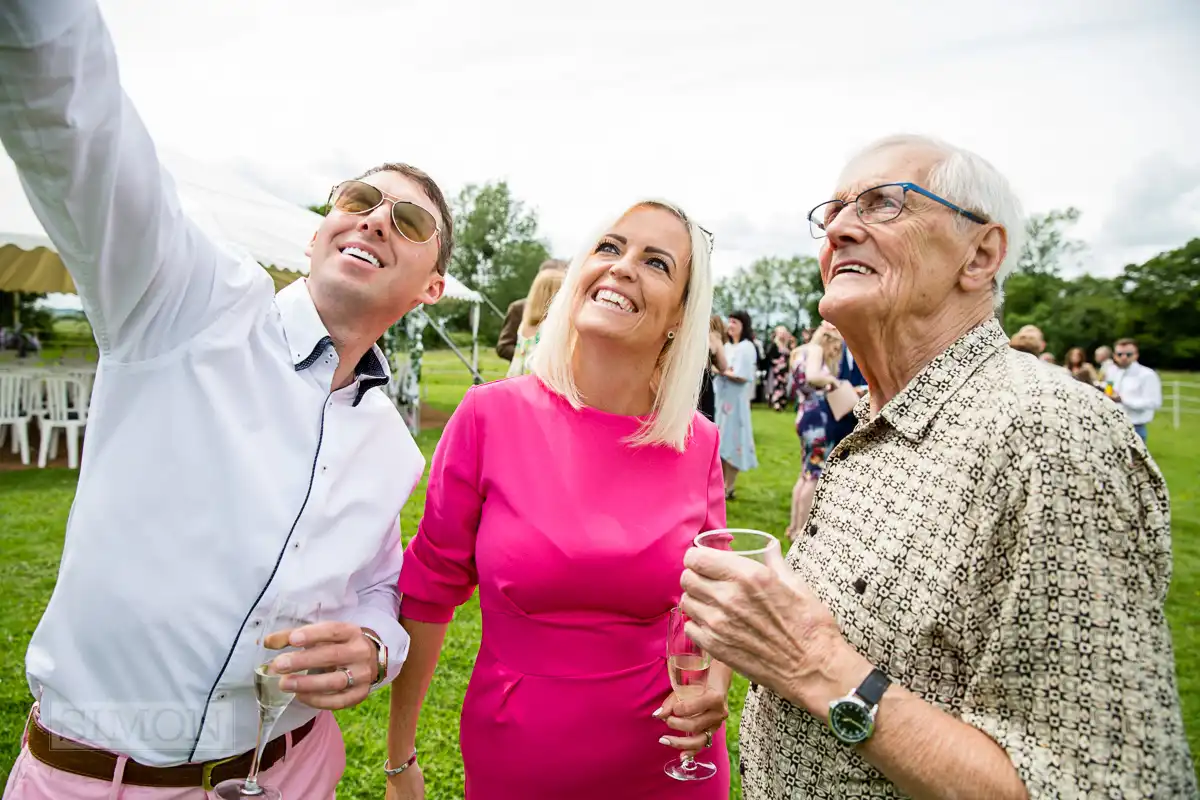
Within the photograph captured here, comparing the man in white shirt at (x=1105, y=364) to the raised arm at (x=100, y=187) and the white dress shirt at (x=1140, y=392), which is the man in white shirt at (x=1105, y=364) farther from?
the raised arm at (x=100, y=187)

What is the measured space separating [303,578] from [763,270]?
7368cm

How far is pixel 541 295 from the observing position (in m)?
5.79

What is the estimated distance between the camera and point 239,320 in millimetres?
1664

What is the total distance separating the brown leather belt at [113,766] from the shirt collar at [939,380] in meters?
1.68

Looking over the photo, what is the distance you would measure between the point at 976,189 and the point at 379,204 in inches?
60.8

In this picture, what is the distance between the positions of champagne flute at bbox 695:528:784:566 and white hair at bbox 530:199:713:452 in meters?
0.77

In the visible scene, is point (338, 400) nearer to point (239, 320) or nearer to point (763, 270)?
point (239, 320)

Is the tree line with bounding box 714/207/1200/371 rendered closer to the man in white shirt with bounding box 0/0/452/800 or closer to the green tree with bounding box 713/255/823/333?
the green tree with bounding box 713/255/823/333

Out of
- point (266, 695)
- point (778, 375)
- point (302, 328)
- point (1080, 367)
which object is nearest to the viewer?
point (266, 695)

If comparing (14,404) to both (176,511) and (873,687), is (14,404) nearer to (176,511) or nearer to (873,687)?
(176,511)

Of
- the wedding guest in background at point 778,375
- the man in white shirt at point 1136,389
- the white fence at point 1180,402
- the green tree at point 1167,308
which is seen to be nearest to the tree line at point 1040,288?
the green tree at point 1167,308

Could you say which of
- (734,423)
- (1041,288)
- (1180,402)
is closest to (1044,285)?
(1041,288)

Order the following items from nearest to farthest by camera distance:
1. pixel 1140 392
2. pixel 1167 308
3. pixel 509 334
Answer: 1. pixel 509 334
2. pixel 1140 392
3. pixel 1167 308

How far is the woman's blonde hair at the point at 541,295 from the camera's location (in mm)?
5699
